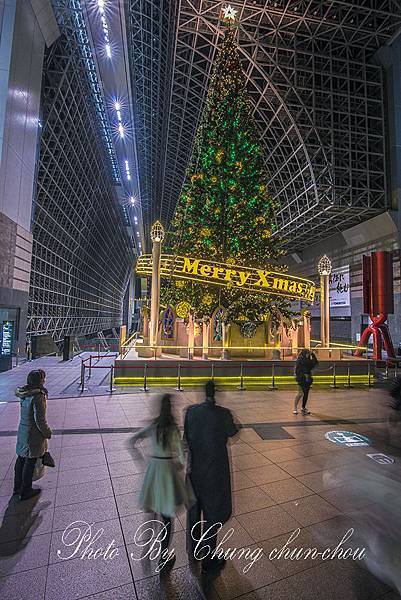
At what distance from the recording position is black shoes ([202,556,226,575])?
296 cm

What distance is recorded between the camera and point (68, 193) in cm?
3088

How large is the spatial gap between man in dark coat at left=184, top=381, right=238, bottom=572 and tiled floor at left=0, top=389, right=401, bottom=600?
230mm

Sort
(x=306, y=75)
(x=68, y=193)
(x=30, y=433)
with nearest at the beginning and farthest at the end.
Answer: (x=30, y=433) → (x=306, y=75) → (x=68, y=193)

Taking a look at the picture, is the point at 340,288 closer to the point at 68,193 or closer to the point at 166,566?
the point at 68,193

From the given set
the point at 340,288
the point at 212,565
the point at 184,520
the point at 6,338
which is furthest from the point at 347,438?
the point at 340,288

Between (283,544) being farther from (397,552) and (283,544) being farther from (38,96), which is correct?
(38,96)

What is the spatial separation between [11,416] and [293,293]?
1203cm

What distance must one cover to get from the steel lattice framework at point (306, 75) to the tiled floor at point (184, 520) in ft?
66.7

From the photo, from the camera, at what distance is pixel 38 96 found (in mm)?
19453

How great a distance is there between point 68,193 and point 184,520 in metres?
32.6

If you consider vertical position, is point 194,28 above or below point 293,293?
above

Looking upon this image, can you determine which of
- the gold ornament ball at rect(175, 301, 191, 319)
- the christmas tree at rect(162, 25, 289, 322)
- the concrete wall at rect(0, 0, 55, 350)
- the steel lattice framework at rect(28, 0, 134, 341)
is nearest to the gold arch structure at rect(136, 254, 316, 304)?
the christmas tree at rect(162, 25, 289, 322)

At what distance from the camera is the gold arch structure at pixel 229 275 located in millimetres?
13750

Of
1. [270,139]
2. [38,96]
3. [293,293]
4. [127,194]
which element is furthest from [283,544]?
[127,194]
